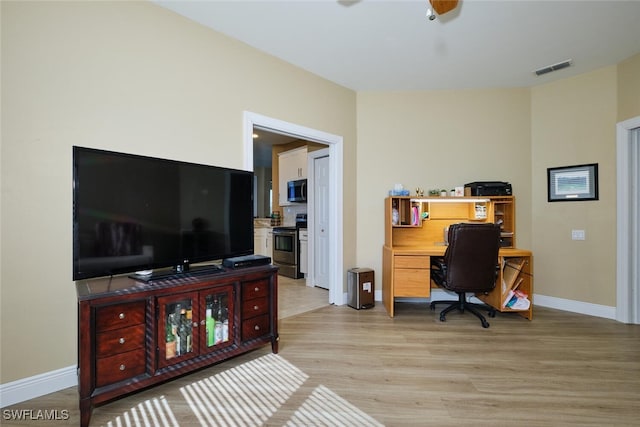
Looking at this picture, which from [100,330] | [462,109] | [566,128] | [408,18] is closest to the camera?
[100,330]

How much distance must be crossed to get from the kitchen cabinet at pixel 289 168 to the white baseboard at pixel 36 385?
13.9ft

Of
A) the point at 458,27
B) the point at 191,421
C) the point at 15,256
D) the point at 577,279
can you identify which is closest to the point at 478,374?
the point at 191,421

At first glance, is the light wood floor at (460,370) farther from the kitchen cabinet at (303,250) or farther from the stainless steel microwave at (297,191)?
the stainless steel microwave at (297,191)

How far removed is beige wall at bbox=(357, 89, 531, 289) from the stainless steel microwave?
1.50 metres

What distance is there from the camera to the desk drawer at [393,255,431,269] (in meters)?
3.50

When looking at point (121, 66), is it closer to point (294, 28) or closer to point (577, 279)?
point (294, 28)

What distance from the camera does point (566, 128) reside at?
3822 mm

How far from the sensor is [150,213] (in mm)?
2055

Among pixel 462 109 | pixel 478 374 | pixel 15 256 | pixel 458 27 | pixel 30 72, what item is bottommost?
pixel 478 374

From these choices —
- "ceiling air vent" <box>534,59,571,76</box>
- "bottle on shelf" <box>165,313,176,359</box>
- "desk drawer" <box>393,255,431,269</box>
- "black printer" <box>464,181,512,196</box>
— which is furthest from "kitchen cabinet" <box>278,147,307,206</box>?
"bottle on shelf" <box>165,313,176,359</box>

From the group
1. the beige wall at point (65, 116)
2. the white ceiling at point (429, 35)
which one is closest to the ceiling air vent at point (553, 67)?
the white ceiling at point (429, 35)

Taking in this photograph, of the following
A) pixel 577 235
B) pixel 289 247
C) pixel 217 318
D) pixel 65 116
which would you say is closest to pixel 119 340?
pixel 217 318

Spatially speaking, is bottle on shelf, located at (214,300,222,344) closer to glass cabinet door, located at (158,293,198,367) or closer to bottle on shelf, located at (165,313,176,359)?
glass cabinet door, located at (158,293,198,367)

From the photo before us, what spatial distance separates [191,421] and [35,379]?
1.11 meters
